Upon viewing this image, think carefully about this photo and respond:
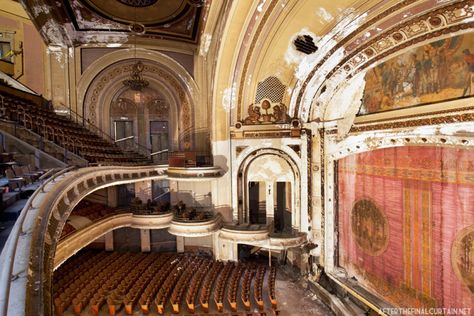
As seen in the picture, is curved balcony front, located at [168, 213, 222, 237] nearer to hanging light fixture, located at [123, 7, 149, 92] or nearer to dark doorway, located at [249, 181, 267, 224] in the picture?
dark doorway, located at [249, 181, 267, 224]

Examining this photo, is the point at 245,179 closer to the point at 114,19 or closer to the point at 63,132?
the point at 63,132

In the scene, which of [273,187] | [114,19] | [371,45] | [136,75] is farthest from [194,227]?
[114,19]

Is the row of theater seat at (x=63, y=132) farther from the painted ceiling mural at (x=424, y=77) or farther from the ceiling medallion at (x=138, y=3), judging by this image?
the painted ceiling mural at (x=424, y=77)

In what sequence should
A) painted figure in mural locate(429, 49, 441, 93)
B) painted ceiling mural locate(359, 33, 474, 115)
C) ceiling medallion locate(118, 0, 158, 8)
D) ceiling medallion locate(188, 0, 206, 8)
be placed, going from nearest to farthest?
painted ceiling mural locate(359, 33, 474, 115) → painted figure in mural locate(429, 49, 441, 93) → ceiling medallion locate(188, 0, 206, 8) → ceiling medallion locate(118, 0, 158, 8)

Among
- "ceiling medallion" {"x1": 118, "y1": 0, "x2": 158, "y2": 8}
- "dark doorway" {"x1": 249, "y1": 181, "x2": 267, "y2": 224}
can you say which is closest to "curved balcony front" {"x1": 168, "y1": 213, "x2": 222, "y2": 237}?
"dark doorway" {"x1": 249, "y1": 181, "x2": 267, "y2": 224}

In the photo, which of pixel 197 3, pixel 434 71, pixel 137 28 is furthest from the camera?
pixel 137 28

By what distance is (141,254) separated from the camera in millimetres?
8195

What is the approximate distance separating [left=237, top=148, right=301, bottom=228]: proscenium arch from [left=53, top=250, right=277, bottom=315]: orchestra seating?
1611 millimetres

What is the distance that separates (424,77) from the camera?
491 centimetres

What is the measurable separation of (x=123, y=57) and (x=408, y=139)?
31.1 feet

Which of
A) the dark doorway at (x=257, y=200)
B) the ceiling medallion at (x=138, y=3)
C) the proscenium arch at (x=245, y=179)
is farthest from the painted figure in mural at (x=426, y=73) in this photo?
the ceiling medallion at (x=138, y=3)

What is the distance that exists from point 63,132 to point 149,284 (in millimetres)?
4489

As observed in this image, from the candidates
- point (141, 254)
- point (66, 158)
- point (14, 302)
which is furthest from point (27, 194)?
point (141, 254)

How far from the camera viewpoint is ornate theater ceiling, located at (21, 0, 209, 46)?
8.04 m
